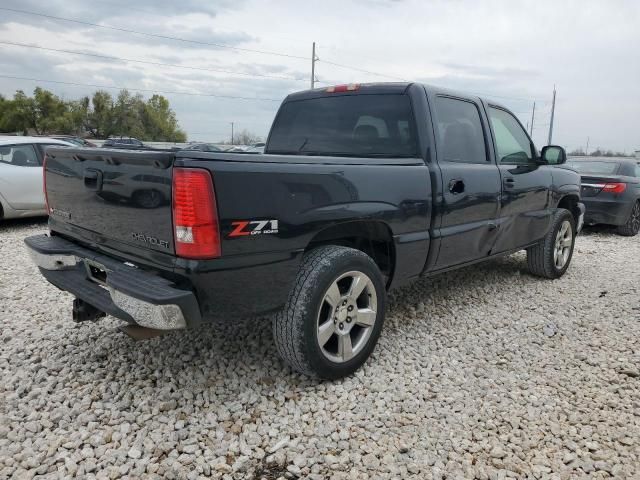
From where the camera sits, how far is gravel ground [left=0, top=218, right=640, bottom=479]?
2377 millimetres

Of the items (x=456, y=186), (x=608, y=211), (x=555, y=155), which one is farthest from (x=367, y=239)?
(x=608, y=211)

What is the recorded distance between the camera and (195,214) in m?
2.29

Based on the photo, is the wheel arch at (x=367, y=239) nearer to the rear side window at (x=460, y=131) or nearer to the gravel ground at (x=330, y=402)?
the gravel ground at (x=330, y=402)

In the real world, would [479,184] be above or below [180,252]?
above

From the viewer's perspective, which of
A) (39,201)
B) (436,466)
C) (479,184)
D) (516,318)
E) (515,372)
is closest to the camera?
(436,466)

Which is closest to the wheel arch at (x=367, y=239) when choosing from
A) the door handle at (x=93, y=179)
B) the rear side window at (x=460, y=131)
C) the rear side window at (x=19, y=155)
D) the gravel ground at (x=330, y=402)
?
Result: the gravel ground at (x=330, y=402)

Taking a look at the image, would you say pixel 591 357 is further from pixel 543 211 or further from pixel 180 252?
pixel 180 252

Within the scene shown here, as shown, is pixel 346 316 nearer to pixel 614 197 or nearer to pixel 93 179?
pixel 93 179

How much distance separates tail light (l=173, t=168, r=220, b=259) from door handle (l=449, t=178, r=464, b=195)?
196 centimetres

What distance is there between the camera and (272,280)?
2613 millimetres

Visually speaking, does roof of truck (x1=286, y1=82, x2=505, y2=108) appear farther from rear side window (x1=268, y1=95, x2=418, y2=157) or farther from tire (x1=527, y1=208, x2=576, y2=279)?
tire (x1=527, y1=208, x2=576, y2=279)

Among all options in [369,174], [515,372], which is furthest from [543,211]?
[369,174]

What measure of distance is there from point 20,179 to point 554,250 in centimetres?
772

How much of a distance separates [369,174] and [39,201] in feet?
22.7
